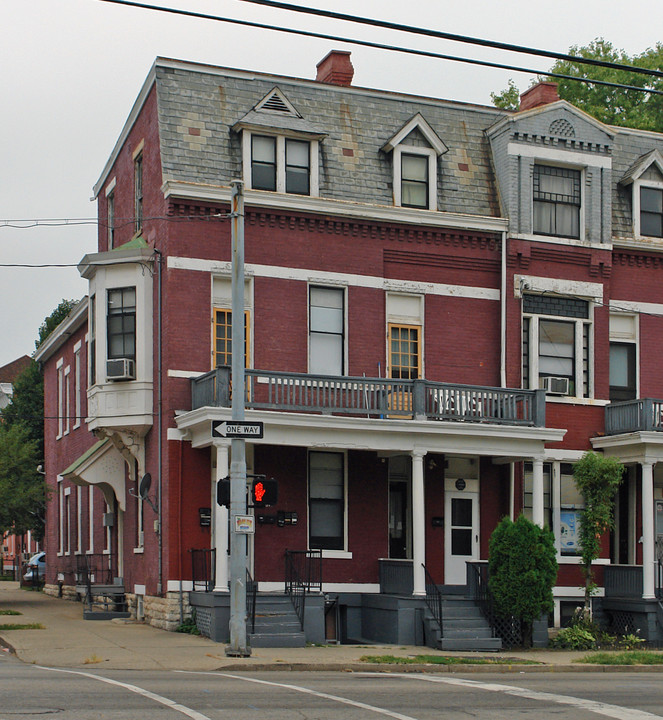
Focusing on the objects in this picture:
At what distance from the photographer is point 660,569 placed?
2672 cm

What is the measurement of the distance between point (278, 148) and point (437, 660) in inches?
475

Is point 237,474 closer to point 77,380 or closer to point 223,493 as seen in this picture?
point 223,493

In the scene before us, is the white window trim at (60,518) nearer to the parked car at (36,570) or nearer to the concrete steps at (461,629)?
the parked car at (36,570)

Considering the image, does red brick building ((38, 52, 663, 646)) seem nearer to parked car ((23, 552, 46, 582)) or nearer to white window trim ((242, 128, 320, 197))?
white window trim ((242, 128, 320, 197))

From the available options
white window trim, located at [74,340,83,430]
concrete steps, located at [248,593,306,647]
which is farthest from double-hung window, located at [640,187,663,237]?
white window trim, located at [74,340,83,430]

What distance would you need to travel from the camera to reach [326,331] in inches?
1053

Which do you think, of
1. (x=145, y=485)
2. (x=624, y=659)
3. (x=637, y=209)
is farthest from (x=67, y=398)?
(x=624, y=659)

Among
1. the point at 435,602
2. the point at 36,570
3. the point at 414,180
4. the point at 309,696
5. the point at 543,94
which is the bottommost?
the point at 36,570

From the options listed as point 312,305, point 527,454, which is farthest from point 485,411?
point 312,305

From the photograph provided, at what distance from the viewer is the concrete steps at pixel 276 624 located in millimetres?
22172

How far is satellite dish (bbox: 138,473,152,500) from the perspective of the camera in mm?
26031

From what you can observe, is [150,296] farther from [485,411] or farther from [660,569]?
[660,569]

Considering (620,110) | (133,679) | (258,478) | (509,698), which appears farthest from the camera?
(620,110)

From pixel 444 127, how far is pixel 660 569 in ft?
37.7
